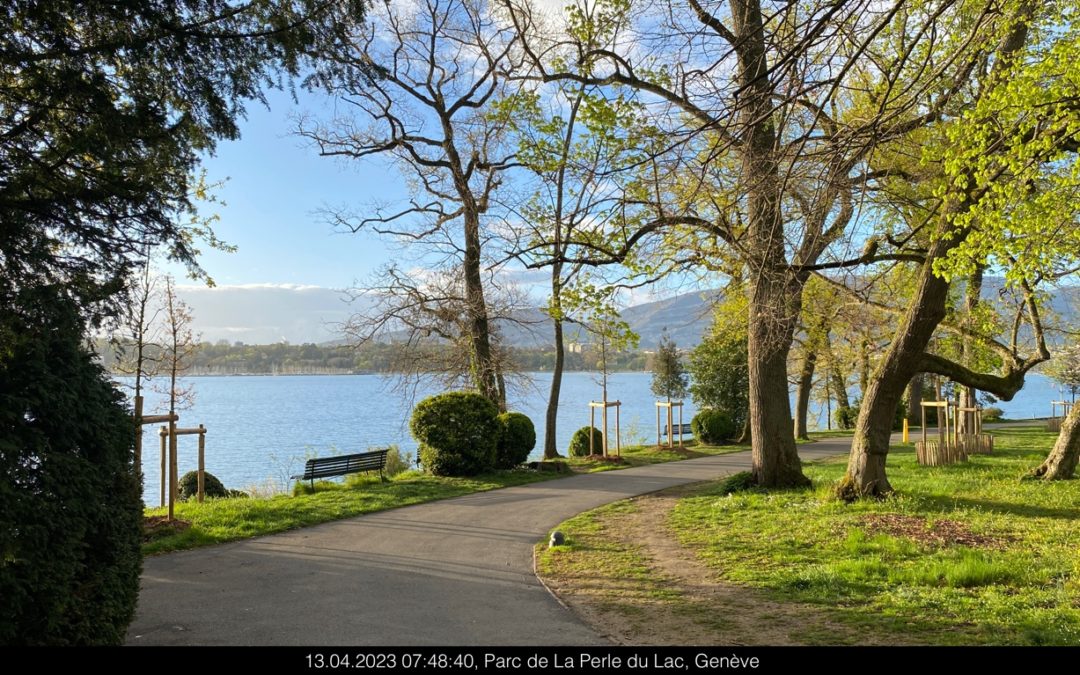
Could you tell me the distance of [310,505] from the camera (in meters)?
11.7

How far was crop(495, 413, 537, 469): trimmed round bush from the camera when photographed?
17.3 meters

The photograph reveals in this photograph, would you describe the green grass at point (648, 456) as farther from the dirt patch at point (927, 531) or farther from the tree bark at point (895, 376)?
the dirt patch at point (927, 531)

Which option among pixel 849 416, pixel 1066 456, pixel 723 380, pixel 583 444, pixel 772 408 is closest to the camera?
pixel 1066 456

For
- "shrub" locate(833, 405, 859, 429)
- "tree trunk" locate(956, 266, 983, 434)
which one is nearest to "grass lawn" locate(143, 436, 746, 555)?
"tree trunk" locate(956, 266, 983, 434)

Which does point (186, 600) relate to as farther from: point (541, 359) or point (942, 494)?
point (541, 359)

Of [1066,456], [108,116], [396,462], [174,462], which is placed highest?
[108,116]

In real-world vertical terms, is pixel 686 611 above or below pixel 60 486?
below

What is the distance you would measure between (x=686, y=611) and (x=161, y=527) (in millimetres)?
7537

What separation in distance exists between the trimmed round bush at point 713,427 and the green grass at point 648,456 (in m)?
0.50

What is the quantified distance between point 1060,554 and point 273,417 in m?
42.8

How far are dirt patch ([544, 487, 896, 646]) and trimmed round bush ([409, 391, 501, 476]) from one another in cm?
804

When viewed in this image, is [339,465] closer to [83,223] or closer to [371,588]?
[371,588]

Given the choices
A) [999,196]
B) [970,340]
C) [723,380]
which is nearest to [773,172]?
[999,196]

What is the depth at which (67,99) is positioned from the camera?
4.59 m
